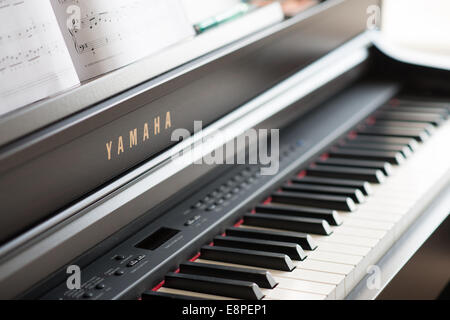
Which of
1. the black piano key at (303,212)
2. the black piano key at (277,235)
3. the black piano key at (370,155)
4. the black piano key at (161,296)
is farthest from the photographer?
the black piano key at (370,155)

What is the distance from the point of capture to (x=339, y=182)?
2129mm

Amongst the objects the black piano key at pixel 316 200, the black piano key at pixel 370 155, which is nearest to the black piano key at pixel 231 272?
the black piano key at pixel 316 200

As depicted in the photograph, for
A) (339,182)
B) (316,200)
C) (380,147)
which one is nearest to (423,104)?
(380,147)

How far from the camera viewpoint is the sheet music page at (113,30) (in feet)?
5.08

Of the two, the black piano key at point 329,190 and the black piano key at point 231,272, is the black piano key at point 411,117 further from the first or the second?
the black piano key at point 231,272

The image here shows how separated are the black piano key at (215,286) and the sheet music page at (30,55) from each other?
538 millimetres

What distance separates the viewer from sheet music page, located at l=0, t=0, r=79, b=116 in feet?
4.52

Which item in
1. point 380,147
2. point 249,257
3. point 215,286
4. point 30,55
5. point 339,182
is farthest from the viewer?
point 380,147

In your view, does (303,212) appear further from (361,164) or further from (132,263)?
(132,263)

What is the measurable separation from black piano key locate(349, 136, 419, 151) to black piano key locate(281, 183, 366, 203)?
458mm

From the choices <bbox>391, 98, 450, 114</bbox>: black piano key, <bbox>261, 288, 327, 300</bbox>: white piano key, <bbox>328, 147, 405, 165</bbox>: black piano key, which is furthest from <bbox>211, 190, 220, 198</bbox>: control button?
<bbox>391, 98, 450, 114</bbox>: black piano key

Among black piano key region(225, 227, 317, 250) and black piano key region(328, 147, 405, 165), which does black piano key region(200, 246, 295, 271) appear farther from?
black piano key region(328, 147, 405, 165)

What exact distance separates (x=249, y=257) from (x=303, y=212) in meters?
0.34

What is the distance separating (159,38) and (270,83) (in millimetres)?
521
